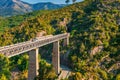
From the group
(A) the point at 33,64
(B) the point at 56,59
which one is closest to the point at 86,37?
(B) the point at 56,59

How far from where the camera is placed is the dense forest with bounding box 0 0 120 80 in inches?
3847

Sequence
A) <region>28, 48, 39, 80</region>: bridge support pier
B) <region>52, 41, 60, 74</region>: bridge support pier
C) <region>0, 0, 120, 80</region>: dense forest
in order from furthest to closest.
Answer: <region>52, 41, 60, 74</region>: bridge support pier
<region>0, 0, 120, 80</region>: dense forest
<region>28, 48, 39, 80</region>: bridge support pier

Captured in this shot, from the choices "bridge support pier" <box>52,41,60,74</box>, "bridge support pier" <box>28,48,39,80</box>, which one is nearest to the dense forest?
"bridge support pier" <box>28,48,39,80</box>

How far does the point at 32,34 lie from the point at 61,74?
41.8 meters

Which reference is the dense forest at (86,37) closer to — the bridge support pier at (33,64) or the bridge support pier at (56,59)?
the bridge support pier at (33,64)

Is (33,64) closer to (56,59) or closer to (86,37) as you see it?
(56,59)

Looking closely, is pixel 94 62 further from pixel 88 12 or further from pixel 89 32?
pixel 88 12

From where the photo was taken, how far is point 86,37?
125m

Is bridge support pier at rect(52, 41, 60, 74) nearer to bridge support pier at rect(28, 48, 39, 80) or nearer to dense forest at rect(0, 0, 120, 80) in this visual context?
dense forest at rect(0, 0, 120, 80)

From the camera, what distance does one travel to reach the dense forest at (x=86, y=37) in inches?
3847

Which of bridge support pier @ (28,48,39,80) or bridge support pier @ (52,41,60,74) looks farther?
bridge support pier @ (52,41,60,74)

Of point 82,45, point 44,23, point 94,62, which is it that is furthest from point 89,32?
point 44,23

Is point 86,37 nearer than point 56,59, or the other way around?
point 56,59

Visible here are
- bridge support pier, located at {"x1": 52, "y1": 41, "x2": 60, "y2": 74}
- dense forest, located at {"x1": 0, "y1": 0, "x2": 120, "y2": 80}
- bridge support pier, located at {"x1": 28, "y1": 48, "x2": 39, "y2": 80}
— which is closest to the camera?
bridge support pier, located at {"x1": 28, "y1": 48, "x2": 39, "y2": 80}
